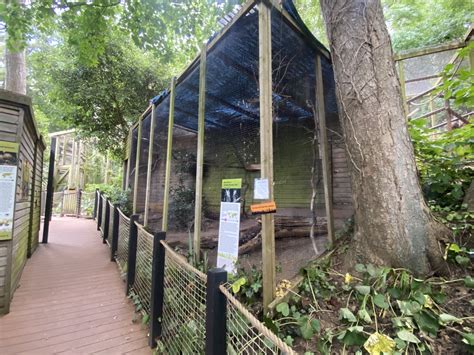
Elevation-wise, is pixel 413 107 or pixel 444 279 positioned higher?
pixel 413 107

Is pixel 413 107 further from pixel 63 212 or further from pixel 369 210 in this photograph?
pixel 63 212

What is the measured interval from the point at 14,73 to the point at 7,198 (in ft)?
21.0

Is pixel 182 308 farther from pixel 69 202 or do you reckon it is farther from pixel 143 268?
pixel 69 202

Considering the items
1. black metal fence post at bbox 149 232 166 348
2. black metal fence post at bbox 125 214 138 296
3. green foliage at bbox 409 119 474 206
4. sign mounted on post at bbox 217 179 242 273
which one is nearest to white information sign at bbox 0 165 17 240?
black metal fence post at bbox 125 214 138 296

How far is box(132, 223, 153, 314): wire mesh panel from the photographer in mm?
2570

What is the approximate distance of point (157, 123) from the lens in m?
5.18

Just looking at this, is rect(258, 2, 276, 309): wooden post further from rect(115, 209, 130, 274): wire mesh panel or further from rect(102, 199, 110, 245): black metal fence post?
rect(102, 199, 110, 245): black metal fence post

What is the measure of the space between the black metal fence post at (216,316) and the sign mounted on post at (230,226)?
1121 millimetres

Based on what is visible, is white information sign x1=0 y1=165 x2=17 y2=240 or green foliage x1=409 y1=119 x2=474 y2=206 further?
white information sign x1=0 y1=165 x2=17 y2=240

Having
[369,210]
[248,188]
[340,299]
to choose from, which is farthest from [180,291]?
A: [248,188]

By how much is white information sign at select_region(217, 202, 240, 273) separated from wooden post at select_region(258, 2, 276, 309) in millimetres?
540

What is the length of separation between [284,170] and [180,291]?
11.0ft

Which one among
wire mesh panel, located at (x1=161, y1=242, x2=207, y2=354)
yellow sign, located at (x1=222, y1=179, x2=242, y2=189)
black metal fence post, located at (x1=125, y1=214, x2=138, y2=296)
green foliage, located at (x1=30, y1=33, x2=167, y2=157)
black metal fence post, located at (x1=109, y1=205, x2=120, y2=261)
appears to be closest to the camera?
wire mesh panel, located at (x1=161, y1=242, x2=207, y2=354)

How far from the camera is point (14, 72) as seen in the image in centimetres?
694
